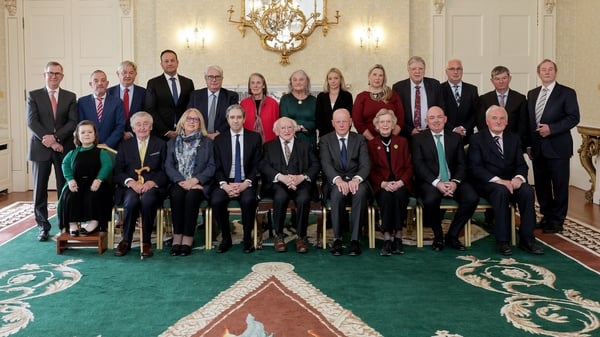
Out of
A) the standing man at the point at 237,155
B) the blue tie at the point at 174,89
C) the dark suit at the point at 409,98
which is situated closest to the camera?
the standing man at the point at 237,155

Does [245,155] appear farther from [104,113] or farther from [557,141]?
[557,141]

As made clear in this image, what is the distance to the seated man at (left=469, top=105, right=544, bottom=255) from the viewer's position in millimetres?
5215

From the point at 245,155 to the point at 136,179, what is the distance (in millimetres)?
977

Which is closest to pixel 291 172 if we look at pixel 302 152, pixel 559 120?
pixel 302 152

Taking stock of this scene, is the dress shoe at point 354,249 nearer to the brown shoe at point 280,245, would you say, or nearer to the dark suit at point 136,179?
the brown shoe at point 280,245

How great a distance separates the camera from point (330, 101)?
6.03 metres

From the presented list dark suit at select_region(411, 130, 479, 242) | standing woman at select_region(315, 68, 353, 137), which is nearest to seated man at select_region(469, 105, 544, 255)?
dark suit at select_region(411, 130, 479, 242)

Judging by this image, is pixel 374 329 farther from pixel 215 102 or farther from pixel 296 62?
pixel 296 62

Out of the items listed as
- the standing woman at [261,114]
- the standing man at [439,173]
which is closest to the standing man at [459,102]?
the standing man at [439,173]

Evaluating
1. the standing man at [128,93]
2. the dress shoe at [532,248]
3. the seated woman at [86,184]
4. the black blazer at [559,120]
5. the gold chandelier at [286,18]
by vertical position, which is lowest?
the dress shoe at [532,248]

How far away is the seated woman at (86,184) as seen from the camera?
5258 mm

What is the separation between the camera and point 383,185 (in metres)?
5.33

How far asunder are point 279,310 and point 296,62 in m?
5.77

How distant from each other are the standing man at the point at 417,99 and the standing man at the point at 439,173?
459mm
